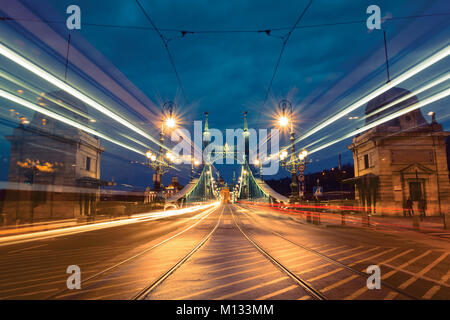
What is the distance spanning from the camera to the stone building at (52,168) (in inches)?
982

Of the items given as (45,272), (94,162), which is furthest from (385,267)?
(94,162)

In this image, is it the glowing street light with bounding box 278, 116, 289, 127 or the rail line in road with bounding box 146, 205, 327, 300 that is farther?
the glowing street light with bounding box 278, 116, 289, 127

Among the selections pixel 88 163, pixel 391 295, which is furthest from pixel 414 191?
pixel 88 163

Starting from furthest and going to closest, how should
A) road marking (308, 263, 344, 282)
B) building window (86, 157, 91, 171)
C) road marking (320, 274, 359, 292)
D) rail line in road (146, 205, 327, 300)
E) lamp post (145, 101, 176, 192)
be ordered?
building window (86, 157, 91, 171) < lamp post (145, 101, 176, 192) < road marking (308, 263, 344, 282) < road marking (320, 274, 359, 292) < rail line in road (146, 205, 327, 300)

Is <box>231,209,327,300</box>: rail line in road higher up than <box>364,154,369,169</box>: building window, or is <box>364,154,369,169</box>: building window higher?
<box>364,154,369,169</box>: building window

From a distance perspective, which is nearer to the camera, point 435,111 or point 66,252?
point 66,252

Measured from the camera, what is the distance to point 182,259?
7.47 m

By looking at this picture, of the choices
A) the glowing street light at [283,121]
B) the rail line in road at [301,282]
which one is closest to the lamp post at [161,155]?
the glowing street light at [283,121]

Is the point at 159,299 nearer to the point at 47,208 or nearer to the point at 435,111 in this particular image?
the point at 47,208

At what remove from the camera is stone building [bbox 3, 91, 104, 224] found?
24953 millimetres

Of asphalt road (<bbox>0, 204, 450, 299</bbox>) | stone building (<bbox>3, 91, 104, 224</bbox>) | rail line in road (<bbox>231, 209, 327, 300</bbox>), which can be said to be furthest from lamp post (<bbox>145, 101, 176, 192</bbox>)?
rail line in road (<bbox>231, 209, 327, 300</bbox>)

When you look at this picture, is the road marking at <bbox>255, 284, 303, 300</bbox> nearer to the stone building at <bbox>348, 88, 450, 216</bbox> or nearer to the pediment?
the stone building at <bbox>348, 88, 450, 216</bbox>

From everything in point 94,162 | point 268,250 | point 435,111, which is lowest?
point 268,250

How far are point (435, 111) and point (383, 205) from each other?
10.6m
